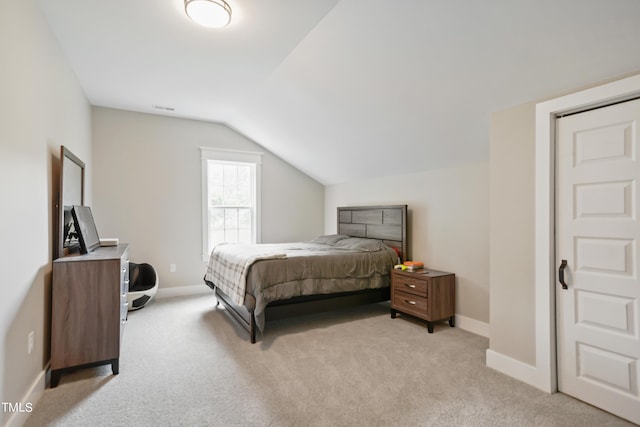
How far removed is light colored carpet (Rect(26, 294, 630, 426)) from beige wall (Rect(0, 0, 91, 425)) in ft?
1.46

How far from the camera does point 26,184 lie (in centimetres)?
207

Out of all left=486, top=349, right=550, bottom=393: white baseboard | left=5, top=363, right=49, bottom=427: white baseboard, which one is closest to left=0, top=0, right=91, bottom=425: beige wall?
left=5, top=363, right=49, bottom=427: white baseboard

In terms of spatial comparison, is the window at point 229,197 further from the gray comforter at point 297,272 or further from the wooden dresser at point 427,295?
the wooden dresser at point 427,295

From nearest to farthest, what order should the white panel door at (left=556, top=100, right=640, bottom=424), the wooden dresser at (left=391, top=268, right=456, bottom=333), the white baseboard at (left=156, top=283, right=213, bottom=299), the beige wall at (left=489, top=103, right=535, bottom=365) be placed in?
the white panel door at (left=556, top=100, right=640, bottom=424), the beige wall at (left=489, top=103, right=535, bottom=365), the wooden dresser at (left=391, top=268, right=456, bottom=333), the white baseboard at (left=156, top=283, right=213, bottom=299)

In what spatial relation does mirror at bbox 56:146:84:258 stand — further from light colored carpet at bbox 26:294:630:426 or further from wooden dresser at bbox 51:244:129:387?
light colored carpet at bbox 26:294:630:426

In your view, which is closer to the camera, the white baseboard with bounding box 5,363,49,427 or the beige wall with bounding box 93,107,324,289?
the white baseboard with bounding box 5,363,49,427

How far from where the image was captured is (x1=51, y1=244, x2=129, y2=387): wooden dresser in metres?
2.37

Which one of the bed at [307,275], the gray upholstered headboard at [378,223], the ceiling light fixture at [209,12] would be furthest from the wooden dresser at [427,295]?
the ceiling light fixture at [209,12]

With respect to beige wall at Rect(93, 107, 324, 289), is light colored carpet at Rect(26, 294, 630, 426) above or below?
below

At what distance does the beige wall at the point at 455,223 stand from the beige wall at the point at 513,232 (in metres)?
0.78

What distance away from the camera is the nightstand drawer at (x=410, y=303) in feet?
11.5

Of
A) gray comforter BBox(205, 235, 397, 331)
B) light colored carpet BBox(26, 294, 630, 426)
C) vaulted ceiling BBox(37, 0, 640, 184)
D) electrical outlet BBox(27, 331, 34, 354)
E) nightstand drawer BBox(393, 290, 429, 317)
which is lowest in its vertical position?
light colored carpet BBox(26, 294, 630, 426)

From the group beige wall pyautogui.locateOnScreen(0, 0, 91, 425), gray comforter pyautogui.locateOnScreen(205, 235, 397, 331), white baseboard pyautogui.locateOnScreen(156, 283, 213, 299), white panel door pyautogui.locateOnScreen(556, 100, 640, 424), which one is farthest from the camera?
white baseboard pyautogui.locateOnScreen(156, 283, 213, 299)

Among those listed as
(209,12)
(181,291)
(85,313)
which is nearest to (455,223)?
(209,12)
